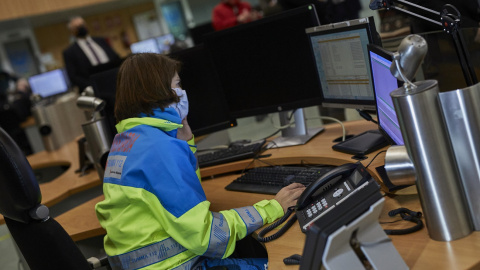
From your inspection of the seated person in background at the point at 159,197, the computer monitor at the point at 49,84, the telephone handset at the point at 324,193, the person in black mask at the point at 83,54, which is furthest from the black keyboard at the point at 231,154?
the computer monitor at the point at 49,84

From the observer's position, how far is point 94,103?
2.64 meters

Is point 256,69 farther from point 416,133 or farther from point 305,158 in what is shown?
point 416,133

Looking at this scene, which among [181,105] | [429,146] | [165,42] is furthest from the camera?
[165,42]

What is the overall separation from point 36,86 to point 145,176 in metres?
→ 6.10

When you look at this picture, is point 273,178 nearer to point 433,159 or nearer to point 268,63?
point 268,63

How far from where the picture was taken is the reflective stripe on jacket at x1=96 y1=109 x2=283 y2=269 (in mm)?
1607

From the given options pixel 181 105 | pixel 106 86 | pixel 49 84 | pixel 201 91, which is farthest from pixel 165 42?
pixel 181 105

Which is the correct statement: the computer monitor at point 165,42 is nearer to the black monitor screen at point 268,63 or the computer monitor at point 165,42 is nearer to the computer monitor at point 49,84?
the computer monitor at point 49,84

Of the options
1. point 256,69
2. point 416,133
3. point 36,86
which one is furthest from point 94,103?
point 36,86

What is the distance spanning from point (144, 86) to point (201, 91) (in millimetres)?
767

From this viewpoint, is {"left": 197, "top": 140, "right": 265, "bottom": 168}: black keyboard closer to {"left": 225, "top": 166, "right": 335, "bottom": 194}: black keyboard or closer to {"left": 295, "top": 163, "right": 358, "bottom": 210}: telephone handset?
{"left": 225, "top": 166, "right": 335, "bottom": 194}: black keyboard

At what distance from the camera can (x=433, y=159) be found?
47.1 inches

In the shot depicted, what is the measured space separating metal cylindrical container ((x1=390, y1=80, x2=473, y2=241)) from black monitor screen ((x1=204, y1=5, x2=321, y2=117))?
1177 mm

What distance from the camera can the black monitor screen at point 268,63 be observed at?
7.77 ft
